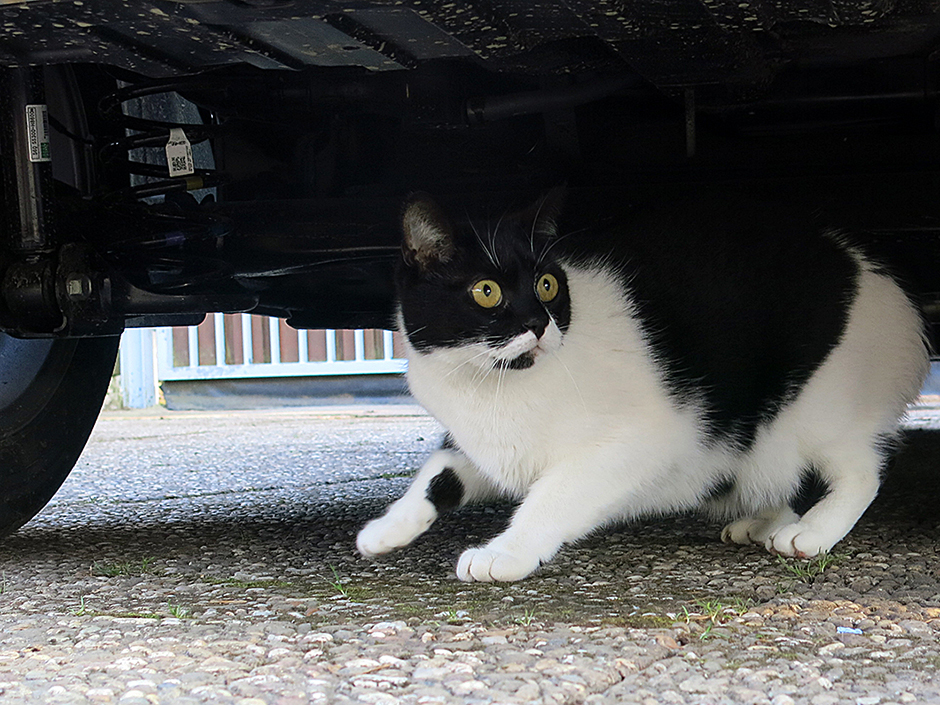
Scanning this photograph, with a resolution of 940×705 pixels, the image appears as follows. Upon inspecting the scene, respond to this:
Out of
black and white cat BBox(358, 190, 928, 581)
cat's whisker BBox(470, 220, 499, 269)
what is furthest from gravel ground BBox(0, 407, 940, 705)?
cat's whisker BBox(470, 220, 499, 269)

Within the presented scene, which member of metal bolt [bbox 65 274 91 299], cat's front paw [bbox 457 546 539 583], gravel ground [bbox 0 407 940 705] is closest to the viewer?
gravel ground [bbox 0 407 940 705]

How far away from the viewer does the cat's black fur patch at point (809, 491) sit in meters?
1.85

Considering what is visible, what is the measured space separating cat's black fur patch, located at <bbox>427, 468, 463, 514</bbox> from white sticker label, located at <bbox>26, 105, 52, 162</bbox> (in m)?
0.88

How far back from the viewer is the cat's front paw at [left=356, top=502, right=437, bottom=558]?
68.1 inches

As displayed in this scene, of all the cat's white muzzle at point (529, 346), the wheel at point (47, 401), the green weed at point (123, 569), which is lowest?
the green weed at point (123, 569)

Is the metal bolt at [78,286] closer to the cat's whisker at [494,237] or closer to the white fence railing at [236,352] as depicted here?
the cat's whisker at [494,237]

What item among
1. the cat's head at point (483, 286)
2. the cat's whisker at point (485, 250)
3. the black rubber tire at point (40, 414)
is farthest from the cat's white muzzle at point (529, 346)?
the black rubber tire at point (40, 414)

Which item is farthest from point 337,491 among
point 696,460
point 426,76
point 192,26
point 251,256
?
point 192,26

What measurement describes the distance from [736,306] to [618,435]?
35 centimetres

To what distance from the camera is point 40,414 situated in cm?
194

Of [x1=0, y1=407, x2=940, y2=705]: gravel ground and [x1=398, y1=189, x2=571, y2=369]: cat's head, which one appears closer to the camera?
[x1=0, y1=407, x2=940, y2=705]: gravel ground

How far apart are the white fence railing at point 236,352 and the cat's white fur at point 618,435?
661cm

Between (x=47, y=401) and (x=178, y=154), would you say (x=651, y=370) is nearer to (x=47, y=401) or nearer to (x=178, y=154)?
(x=178, y=154)

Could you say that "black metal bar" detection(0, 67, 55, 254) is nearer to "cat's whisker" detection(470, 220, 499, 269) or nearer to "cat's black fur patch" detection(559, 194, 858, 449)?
"cat's whisker" detection(470, 220, 499, 269)
